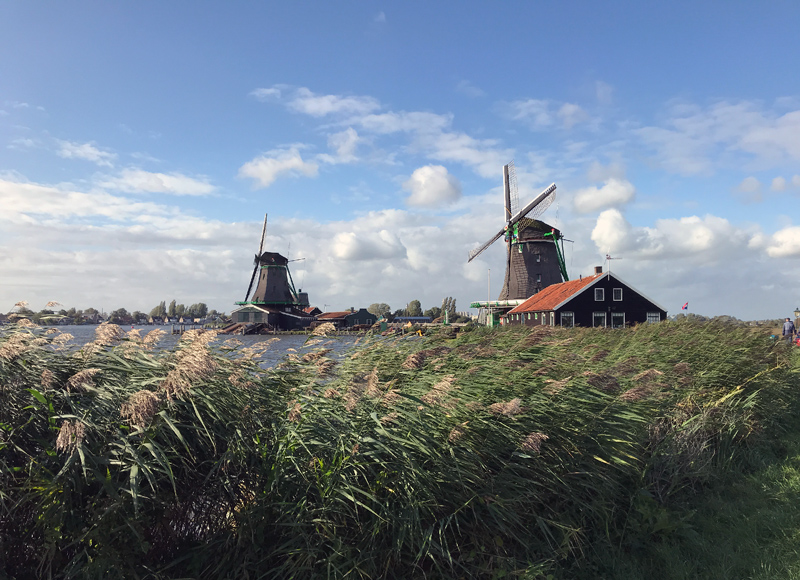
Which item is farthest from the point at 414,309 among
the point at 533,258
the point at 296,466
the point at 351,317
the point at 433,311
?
the point at 296,466

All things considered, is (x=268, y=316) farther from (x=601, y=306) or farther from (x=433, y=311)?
(x=433, y=311)

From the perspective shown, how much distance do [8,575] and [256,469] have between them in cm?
159

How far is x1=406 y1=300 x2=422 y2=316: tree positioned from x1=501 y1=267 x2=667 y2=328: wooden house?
294 feet

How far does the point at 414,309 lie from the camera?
419ft

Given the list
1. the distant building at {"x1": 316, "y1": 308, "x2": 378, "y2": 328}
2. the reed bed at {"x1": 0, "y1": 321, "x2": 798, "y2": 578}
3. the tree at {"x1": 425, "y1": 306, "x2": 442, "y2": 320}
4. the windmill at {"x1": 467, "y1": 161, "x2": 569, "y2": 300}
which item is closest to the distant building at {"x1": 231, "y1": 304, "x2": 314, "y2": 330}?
the distant building at {"x1": 316, "y1": 308, "x2": 378, "y2": 328}

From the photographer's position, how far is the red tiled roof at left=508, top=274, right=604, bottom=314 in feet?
117

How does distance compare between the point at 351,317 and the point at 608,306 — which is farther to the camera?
the point at 351,317

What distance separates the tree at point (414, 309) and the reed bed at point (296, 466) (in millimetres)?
120890

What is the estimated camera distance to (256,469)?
3.96 metres

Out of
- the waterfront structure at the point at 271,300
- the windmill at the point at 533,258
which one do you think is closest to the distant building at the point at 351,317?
the waterfront structure at the point at 271,300

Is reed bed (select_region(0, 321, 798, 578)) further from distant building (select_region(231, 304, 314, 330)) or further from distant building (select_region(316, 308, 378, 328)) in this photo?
distant building (select_region(316, 308, 378, 328))

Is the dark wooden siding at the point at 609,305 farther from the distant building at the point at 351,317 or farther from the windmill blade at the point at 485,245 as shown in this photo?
the distant building at the point at 351,317

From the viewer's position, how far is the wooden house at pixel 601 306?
3494cm

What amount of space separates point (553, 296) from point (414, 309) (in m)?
89.7
